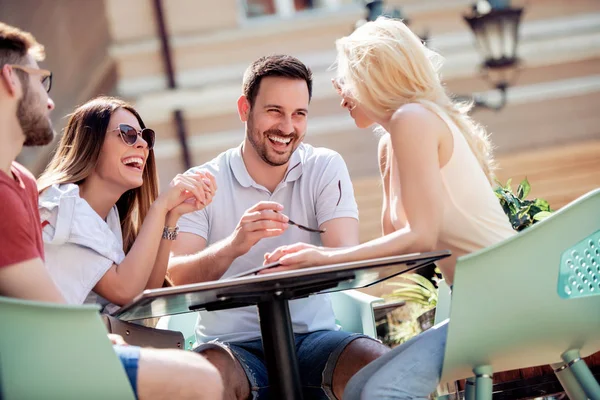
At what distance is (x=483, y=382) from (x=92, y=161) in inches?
65.8

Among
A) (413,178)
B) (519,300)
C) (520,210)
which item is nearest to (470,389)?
(519,300)

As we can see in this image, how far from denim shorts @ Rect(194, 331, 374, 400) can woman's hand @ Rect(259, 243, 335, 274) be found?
2.53 ft

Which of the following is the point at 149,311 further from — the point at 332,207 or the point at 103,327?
the point at 332,207

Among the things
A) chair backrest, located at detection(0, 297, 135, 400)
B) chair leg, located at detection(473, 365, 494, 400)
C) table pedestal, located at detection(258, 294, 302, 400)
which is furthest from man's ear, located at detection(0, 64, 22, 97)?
chair leg, located at detection(473, 365, 494, 400)

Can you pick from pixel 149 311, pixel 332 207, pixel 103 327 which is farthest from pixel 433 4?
pixel 103 327

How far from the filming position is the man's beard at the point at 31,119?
2.58 metres

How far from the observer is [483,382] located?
2539 mm

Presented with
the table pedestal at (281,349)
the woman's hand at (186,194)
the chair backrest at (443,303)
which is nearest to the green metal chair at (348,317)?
the chair backrest at (443,303)

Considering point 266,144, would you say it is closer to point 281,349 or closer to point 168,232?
point 168,232

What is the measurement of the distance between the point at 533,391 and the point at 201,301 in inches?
69.7

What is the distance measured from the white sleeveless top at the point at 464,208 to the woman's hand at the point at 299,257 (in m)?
0.42

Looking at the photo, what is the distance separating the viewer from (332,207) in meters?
3.70

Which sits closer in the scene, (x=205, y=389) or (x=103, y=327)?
(x=103, y=327)

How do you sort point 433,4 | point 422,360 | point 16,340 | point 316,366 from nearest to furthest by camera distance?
point 16,340 < point 422,360 < point 316,366 < point 433,4
